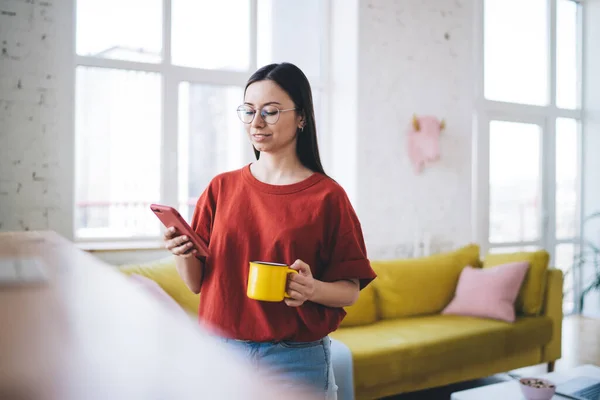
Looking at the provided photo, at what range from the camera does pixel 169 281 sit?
8.63 feet

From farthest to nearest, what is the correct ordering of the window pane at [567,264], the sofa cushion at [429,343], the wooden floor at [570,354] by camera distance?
the window pane at [567,264]
the wooden floor at [570,354]
the sofa cushion at [429,343]

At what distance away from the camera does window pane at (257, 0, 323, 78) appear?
149 inches

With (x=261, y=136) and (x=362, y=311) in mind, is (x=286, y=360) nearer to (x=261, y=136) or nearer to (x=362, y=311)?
(x=261, y=136)

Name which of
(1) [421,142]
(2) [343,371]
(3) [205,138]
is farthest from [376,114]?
(2) [343,371]

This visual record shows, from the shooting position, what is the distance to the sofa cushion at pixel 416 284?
3.33 metres

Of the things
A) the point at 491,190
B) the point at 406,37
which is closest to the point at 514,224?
the point at 491,190

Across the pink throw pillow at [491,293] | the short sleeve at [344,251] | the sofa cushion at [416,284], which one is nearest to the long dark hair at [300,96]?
the short sleeve at [344,251]

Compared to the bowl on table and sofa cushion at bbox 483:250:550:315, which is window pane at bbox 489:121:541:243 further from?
the bowl on table

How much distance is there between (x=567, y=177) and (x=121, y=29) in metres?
4.51

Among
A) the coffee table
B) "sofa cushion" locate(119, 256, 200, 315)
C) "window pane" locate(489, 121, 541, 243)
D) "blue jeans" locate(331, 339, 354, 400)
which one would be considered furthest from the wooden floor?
"sofa cushion" locate(119, 256, 200, 315)

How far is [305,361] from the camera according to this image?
3.74 feet

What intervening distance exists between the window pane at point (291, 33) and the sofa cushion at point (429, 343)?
2011 millimetres

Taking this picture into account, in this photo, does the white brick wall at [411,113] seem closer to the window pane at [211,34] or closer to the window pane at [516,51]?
the window pane at [516,51]

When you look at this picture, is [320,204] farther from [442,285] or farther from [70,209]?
[442,285]
